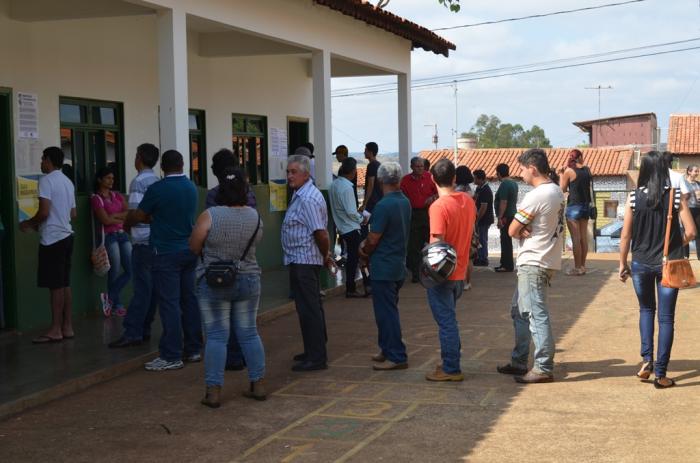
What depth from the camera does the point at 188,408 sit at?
6.98 meters

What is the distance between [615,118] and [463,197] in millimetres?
51851

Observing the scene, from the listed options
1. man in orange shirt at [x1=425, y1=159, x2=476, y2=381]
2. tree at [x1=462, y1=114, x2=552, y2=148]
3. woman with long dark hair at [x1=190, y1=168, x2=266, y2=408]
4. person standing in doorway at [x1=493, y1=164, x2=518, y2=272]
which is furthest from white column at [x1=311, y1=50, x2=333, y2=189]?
tree at [x1=462, y1=114, x2=552, y2=148]

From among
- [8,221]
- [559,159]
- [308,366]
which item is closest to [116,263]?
[8,221]

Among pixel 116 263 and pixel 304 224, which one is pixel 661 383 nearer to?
pixel 304 224

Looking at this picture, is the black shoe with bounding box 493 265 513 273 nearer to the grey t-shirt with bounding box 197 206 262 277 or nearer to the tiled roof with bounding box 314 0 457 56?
the tiled roof with bounding box 314 0 457 56

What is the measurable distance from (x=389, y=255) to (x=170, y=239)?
1.84 m

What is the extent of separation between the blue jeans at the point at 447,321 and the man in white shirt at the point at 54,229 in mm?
3572

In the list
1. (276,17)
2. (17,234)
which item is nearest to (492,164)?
(276,17)

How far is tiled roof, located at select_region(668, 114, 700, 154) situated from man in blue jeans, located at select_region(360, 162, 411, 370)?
3957 cm

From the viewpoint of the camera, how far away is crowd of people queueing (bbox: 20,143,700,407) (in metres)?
7.03

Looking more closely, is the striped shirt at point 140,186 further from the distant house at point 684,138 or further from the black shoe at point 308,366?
the distant house at point 684,138

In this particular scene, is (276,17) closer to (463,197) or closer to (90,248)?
(90,248)

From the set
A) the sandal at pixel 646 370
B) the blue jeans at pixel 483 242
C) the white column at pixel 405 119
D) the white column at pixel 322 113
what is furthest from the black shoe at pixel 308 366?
the white column at pixel 405 119

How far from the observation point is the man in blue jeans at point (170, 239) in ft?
26.3
